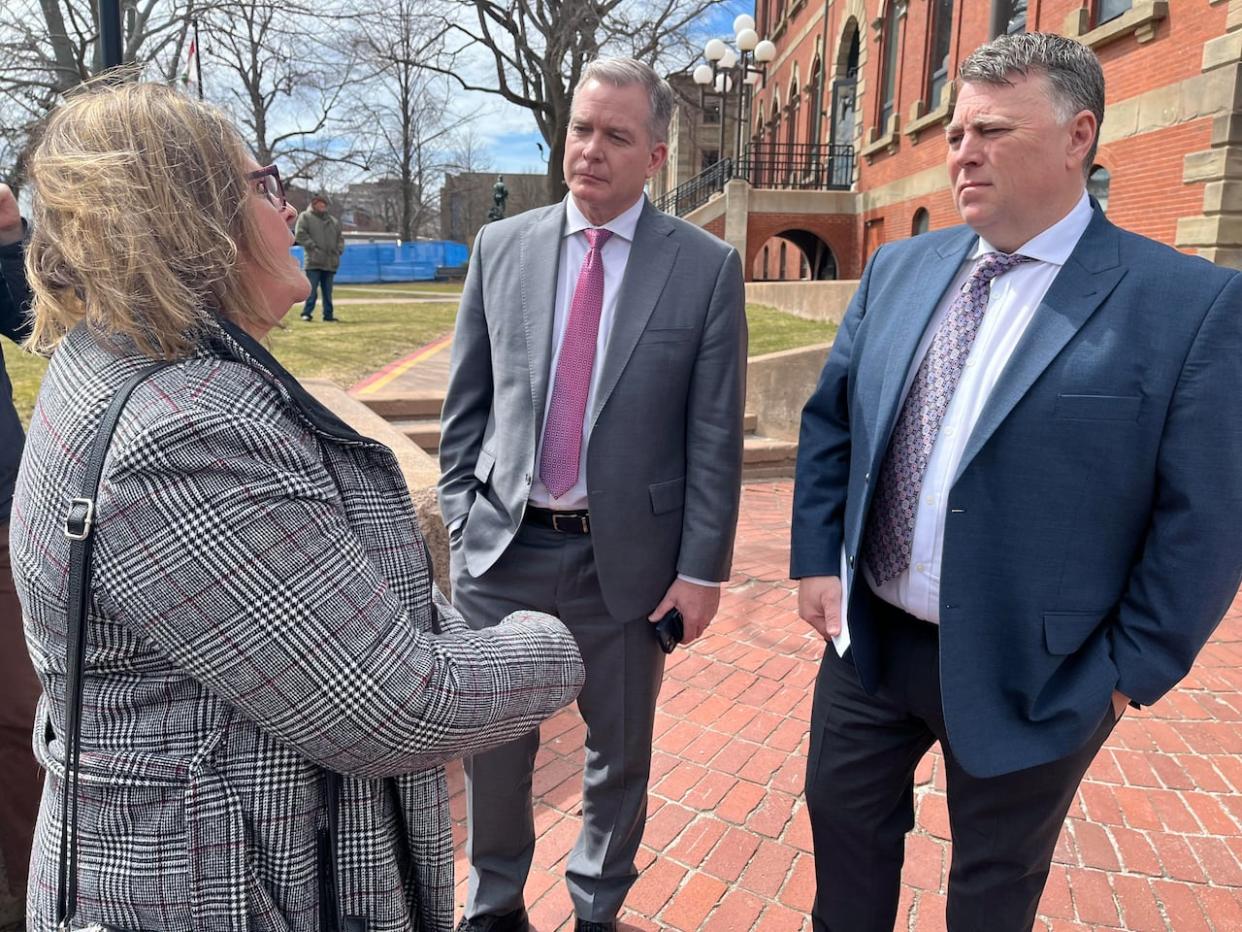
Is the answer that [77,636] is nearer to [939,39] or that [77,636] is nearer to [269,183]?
[269,183]

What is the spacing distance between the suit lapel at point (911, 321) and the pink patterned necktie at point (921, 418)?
0.04 metres

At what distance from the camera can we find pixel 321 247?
45.7ft

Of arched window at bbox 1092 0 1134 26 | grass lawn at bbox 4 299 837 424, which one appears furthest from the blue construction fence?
arched window at bbox 1092 0 1134 26

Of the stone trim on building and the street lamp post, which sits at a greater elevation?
the street lamp post

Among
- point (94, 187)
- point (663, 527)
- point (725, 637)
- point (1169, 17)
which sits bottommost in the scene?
point (725, 637)

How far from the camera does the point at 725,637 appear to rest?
4.56 metres

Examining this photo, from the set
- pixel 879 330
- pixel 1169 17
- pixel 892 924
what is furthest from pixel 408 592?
pixel 1169 17

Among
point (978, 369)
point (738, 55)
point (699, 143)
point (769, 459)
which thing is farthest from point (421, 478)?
point (699, 143)

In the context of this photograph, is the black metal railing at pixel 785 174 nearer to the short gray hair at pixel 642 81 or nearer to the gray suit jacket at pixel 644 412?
the short gray hair at pixel 642 81

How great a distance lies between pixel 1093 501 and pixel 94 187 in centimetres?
179

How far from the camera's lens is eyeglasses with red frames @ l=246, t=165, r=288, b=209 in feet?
4.17

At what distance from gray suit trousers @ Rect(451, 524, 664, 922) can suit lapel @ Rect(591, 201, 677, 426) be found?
0.45 meters

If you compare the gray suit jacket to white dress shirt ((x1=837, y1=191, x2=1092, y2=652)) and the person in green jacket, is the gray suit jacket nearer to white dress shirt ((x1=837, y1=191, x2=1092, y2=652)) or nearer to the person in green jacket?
white dress shirt ((x1=837, y1=191, x2=1092, y2=652))

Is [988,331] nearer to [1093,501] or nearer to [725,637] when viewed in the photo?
[1093,501]
